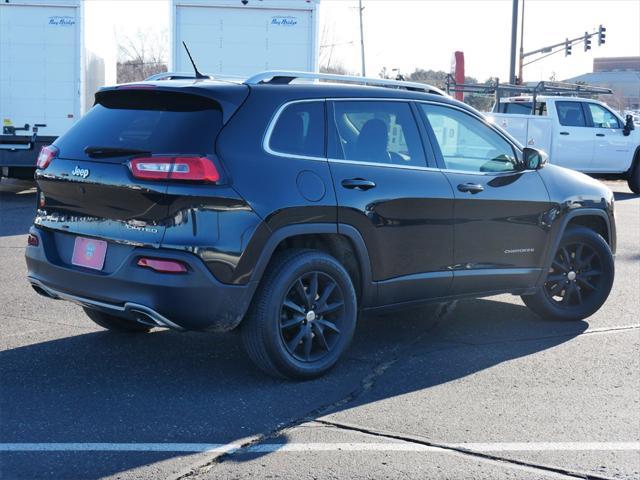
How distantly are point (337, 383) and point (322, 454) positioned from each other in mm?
1160

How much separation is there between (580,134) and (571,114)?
0.49m

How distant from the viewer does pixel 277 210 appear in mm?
5176

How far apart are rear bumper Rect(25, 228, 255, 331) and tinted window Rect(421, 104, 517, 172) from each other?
79.7 inches

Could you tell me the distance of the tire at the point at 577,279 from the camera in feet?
23.9

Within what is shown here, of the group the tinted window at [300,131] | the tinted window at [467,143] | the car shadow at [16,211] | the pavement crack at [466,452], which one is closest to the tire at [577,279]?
the tinted window at [467,143]

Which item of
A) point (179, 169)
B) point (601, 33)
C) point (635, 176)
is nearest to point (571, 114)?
point (635, 176)

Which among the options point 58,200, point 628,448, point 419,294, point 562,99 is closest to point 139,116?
point 58,200

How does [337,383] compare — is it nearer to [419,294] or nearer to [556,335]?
[419,294]

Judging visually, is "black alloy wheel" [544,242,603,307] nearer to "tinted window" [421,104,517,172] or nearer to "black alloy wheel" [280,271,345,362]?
"tinted window" [421,104,517,172]

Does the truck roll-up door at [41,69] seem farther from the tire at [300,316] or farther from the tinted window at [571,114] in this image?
the tire at [300,316]

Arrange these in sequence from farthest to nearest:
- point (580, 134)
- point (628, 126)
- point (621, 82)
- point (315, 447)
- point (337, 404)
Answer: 1. point (621, 82)
2. point (628, 126)
3. point (580, 134)
4. point (337, 404)
5. point (315, 447)

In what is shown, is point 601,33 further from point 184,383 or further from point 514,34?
point 184,383

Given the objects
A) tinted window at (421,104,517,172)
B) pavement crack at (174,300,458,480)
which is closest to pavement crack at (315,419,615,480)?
pavement crack at (174,300,458,480)

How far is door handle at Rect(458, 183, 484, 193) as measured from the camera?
6.28 metres
